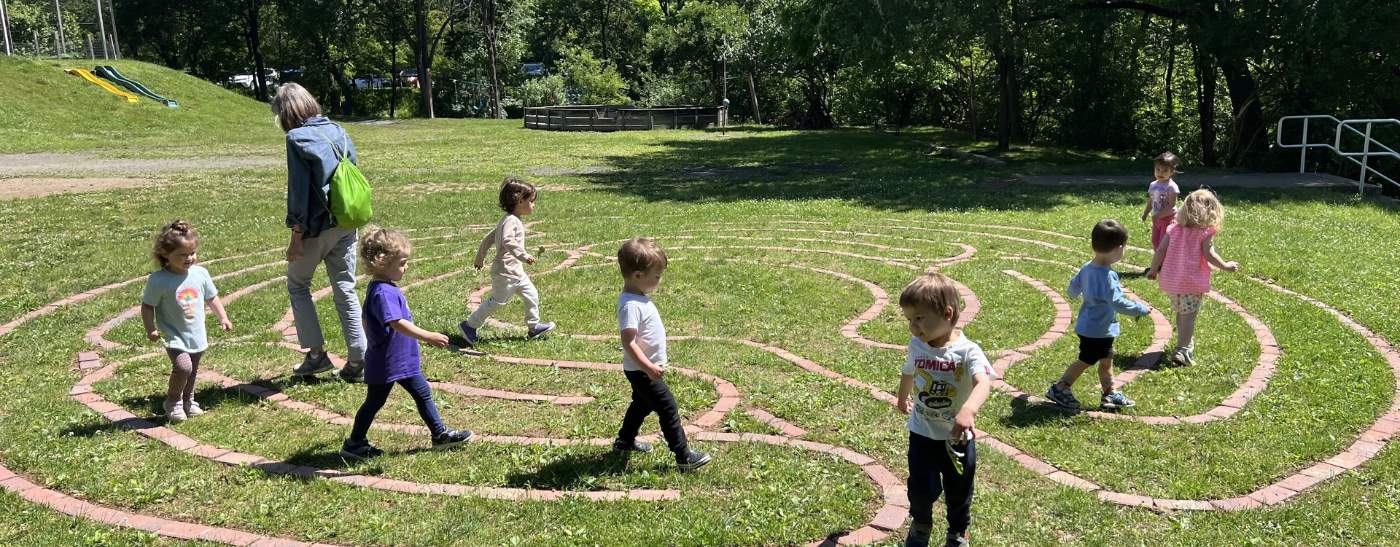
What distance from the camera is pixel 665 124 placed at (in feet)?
126

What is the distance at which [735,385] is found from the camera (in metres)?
5.93

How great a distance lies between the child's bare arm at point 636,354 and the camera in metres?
4.24

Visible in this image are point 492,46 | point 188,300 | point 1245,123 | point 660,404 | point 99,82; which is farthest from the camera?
point 492,46

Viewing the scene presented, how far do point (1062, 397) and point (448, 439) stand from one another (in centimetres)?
349

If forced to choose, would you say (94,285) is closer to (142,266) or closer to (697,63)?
(142,266)

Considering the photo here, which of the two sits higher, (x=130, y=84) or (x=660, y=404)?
(x=130, y=84)

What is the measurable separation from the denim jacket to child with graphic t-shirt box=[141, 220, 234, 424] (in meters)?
0.59

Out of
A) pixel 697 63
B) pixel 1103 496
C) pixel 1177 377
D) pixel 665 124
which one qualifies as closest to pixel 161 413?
pixel 1103 496

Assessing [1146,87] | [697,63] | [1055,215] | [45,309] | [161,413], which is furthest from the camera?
[697,63]

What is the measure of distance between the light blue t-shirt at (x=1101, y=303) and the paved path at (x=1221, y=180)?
12.0 meters

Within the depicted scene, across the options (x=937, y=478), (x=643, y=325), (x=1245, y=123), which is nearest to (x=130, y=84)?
(x=1245, y=123)

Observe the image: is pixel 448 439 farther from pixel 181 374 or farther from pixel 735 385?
pixel 735 385

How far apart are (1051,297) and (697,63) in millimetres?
37463

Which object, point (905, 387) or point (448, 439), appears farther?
point (448, 439)
